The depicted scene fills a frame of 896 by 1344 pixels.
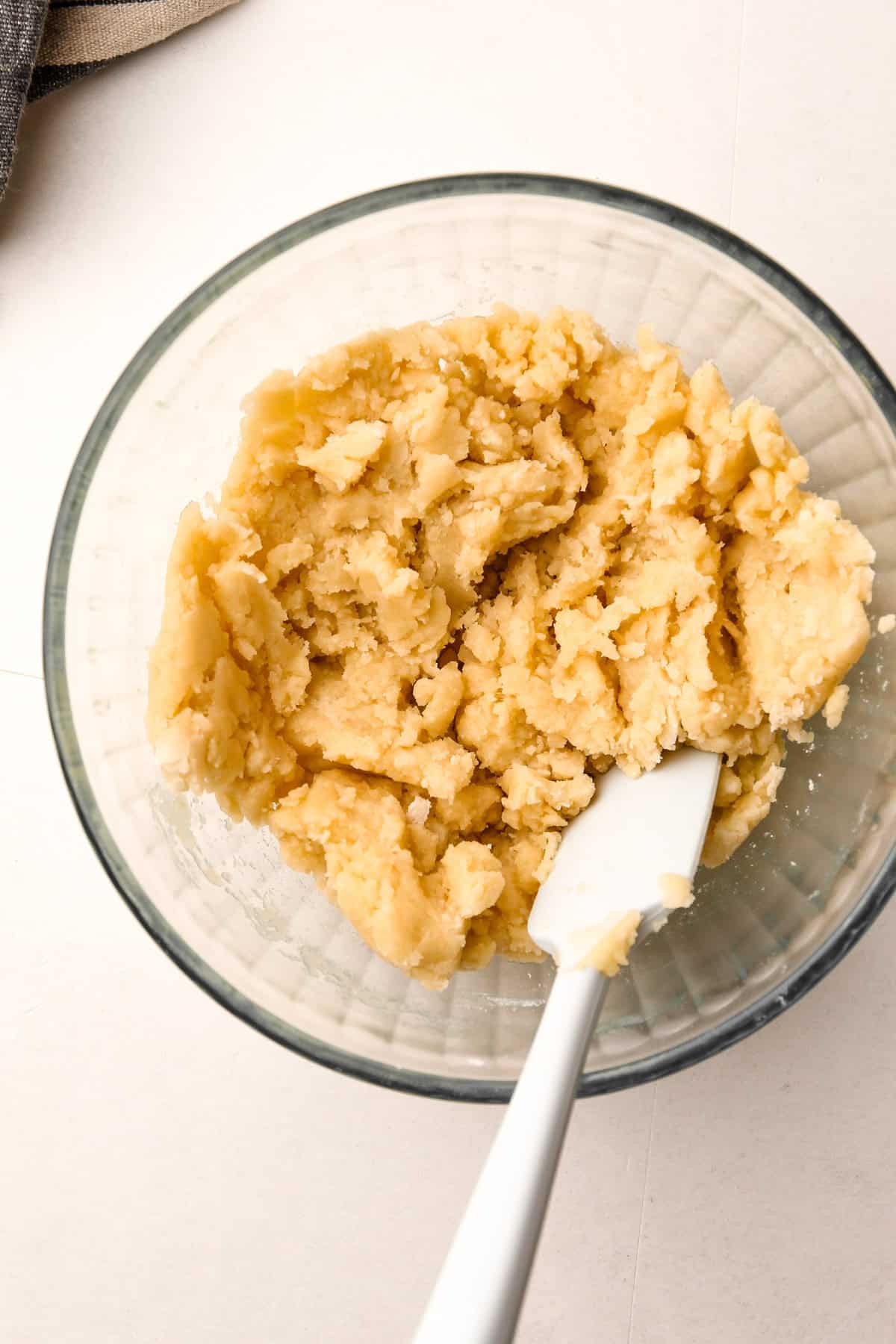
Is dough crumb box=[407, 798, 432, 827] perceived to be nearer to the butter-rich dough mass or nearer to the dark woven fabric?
the butter-rich dough mass

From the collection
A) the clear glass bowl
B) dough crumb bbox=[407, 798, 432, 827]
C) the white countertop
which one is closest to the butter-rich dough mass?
dough crumb bbox=[407, 798, 432, 827]

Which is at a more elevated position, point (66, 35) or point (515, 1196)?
point (66, 35)

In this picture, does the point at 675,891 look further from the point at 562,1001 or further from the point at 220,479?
the point at 220,479

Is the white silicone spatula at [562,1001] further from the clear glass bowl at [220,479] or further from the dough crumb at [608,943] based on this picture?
the clear glass bowl at [220,479]

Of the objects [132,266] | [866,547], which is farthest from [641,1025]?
[132,266]

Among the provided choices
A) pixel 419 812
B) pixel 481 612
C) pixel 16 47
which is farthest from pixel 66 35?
pixel 419 812

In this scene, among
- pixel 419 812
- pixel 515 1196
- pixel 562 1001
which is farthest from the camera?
pixel 419 812

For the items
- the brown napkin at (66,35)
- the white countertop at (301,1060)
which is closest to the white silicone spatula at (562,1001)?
the white countertop at (301,1060)

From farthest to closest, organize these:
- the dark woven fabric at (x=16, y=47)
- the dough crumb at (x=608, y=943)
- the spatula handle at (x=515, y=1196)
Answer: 1. the dark woven fabric at (x=16, y=47)
2. the dough crumb at (x=608, y=943)
3. the spatula handle at (x=515, y=1196)
